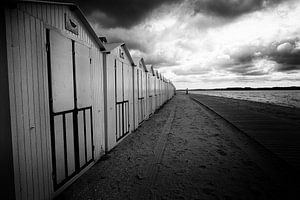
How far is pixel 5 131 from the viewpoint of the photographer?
7.79ft

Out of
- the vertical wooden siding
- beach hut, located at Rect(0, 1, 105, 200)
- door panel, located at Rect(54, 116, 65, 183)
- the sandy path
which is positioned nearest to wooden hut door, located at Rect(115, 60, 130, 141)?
the sandy path

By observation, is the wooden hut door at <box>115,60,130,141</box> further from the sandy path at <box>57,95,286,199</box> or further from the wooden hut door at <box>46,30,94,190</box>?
the wooden hut door at <box>46,30,94,190</box>

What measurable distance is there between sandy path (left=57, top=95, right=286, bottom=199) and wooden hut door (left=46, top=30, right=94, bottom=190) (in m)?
0.58

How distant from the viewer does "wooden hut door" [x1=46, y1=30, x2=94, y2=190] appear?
336 centimetres

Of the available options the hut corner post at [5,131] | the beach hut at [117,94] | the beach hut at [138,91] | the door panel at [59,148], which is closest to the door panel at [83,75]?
the door panel at [59,148]

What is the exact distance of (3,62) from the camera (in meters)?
2.34

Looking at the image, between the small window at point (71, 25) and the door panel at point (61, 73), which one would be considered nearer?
the door panel at point (61, 73)

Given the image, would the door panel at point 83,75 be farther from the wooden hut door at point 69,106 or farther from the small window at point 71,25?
the small window at point 71,25

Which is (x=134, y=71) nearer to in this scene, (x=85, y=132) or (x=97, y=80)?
(x=97, y=80)

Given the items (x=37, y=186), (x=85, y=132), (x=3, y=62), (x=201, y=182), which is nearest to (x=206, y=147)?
(x=201, y=182)

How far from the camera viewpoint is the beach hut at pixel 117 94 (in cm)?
596

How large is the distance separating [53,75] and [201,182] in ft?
13.9

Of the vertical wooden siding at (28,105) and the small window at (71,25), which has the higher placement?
the small window at (71,25)

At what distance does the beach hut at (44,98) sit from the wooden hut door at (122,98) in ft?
6.73
